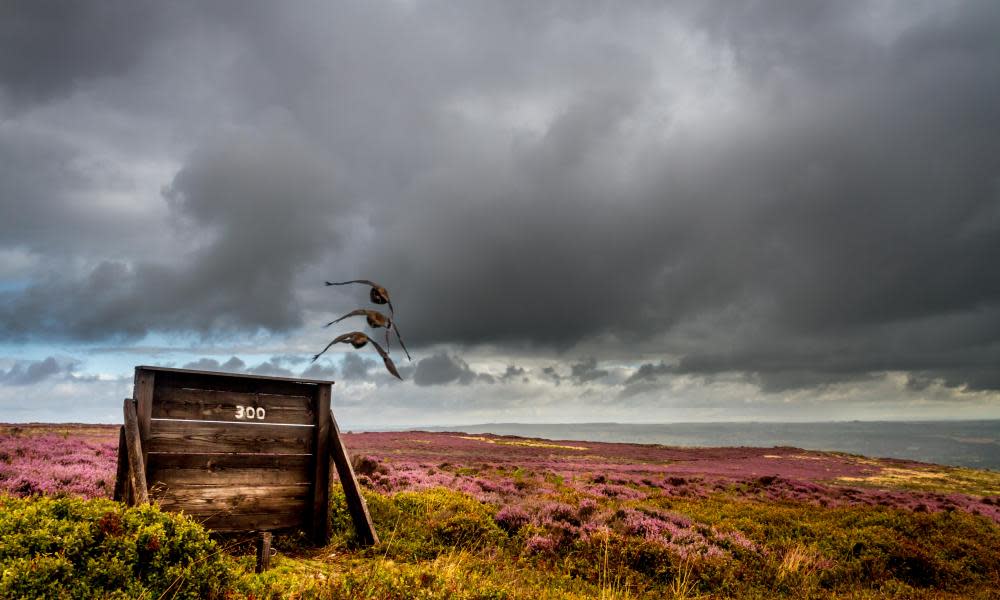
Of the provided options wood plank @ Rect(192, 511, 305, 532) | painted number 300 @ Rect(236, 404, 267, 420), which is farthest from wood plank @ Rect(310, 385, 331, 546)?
painted number 300 @ Rect(236, 404, 267, 420)

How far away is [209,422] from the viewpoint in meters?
9.65

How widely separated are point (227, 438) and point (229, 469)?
550mm

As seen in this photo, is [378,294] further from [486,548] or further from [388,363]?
[486,548]

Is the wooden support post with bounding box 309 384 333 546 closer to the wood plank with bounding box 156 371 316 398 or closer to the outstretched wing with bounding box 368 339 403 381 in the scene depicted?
the wood plank with bounding box 156 371 316 398

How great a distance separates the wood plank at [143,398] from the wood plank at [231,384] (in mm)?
222

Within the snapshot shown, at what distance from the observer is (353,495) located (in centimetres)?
1062

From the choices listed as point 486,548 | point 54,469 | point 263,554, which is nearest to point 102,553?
point 263,554

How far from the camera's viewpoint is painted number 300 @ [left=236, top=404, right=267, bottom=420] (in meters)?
10.0

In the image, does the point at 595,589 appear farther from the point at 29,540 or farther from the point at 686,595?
the point at 29,540

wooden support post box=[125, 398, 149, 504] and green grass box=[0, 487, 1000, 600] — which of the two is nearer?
green grass box=[0, 487, 1000, 600]

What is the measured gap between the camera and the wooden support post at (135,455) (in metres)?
8.03

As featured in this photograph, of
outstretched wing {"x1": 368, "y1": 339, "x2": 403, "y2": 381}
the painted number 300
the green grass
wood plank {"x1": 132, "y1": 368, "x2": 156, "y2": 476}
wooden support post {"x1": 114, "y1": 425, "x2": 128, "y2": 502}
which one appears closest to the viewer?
outstretched wing {"x1": 368, "y1": 339, "x2": 403, "y2": 381}

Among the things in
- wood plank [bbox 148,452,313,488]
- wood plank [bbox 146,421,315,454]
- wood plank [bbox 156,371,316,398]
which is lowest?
wood plank [bbox 148,452,313,488]

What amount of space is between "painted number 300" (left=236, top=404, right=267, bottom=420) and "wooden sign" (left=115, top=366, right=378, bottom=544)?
0.02m
